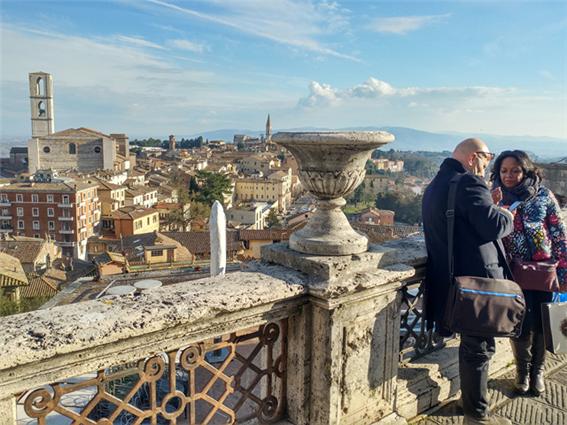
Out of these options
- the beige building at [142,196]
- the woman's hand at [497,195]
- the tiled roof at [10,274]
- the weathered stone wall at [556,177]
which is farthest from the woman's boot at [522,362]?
the beige building at [142,196]

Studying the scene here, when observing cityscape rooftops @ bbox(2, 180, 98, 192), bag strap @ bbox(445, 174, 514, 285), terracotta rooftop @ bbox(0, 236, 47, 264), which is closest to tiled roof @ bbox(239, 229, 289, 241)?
terracotta rooftop @ bbox(0, 236, 47, 264)

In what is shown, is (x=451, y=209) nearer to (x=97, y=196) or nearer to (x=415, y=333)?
(x=415, y=333)

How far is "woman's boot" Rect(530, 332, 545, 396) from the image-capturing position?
135 inches

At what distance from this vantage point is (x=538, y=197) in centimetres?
330

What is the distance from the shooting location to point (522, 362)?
354 centimetres

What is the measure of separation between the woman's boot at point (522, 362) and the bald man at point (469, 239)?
56 centimetres

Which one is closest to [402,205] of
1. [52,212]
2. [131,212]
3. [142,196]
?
[142,196]

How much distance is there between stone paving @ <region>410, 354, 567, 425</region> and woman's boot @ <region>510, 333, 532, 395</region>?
0.20 feet

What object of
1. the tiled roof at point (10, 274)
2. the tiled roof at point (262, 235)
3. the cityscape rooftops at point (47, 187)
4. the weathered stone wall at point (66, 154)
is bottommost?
the tiled roof at point (10, 274)

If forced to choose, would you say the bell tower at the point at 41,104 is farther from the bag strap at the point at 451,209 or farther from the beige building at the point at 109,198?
the bag strap at the point at 451,209

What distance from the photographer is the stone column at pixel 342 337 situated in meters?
2.52

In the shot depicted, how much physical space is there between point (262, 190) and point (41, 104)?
160 ft

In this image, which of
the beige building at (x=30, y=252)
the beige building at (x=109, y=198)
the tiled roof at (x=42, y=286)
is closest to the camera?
the tiled roof at (x=42, y=286)

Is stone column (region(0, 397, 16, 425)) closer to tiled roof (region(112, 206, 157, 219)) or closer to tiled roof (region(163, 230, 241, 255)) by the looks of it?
tiled roof (region(163, 230, 241, 255))
